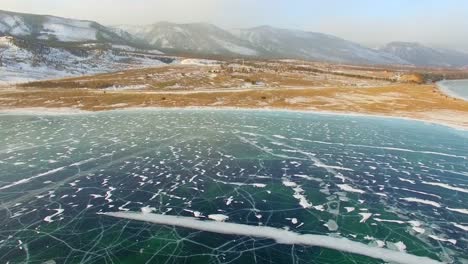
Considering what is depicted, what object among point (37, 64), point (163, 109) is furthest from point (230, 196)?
point (37, 64)

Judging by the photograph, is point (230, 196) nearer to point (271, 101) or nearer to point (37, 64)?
point (271, 101)

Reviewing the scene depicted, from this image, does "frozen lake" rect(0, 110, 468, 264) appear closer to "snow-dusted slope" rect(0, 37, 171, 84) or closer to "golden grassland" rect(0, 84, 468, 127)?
"golden grassland" rect(0, 84, 468, 127)

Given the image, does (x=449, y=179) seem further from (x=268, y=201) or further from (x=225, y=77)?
(x=225, y=77)

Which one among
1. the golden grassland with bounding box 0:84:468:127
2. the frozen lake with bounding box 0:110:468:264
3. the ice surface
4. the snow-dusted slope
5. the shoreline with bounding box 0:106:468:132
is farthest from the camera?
the snow-dusted slope

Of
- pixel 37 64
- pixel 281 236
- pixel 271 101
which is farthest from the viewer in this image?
pixel 37 64

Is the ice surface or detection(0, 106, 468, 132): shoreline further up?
the ice surface

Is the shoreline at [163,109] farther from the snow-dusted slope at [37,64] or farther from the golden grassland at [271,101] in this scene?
the snow-dusted slope at [37,64]

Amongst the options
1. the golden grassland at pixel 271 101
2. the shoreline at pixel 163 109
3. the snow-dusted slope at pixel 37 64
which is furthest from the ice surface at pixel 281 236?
the snow-dusted slope at pixel 37 64

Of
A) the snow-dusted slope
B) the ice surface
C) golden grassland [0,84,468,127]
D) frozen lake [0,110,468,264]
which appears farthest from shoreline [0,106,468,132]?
the snow-dusted slope

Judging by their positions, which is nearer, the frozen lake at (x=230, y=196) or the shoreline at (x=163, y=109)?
the frozen lake at (x=230, y=196)
